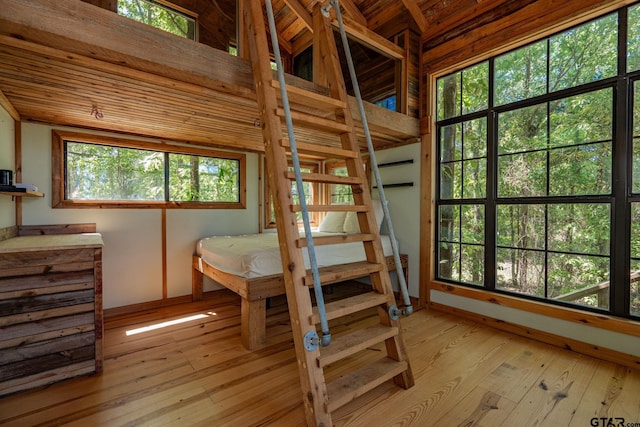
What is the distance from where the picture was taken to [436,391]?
70.1 inches

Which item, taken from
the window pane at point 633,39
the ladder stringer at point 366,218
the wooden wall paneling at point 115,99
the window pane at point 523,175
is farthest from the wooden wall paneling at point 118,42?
the window pane at point 633,39

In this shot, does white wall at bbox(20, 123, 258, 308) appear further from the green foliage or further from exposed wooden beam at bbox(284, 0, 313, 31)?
exposed wooden beam at bbox(284, 0, 313, 31)

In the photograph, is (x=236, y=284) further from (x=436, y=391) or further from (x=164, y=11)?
(x=164, y=11)

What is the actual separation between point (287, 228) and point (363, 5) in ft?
10.8

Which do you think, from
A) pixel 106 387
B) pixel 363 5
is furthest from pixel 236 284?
pixel 363 5

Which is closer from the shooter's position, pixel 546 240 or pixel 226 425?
pixel 226 425

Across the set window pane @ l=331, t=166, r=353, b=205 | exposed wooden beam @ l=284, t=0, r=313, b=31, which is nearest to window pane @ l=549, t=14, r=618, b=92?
exposed wooden beam @ l=284, t=0, r=313, b=31

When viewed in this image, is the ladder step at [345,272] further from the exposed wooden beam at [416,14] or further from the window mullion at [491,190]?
the exposed wooden beam at [416,14]

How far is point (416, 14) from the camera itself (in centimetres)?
310

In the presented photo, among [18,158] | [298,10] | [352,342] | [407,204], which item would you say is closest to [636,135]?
[407,204]

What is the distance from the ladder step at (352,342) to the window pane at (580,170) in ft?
6.29

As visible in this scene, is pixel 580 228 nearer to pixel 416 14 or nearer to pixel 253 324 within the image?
pixel 416 14

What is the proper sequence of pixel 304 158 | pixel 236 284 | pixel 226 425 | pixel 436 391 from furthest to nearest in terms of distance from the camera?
pixel 304 158 → pixel 236 284 → pixel 436 391 → pixel 226 425

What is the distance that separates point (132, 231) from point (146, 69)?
6.90 feet
